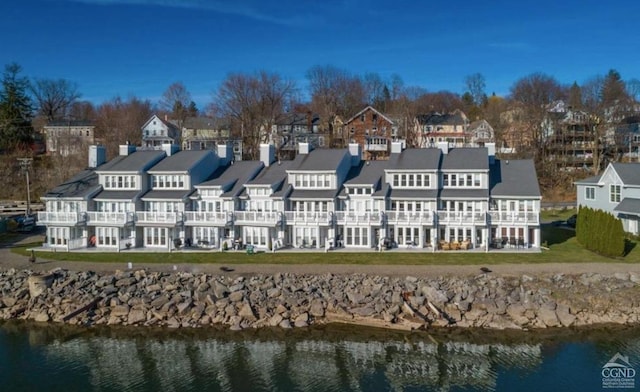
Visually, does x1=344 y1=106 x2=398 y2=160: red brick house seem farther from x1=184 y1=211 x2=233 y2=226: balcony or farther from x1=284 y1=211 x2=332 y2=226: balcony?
x1=184 y1=211 x2=233 y2=226: balcony

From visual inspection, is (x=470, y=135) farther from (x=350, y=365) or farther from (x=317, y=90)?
(x=350, y=365)

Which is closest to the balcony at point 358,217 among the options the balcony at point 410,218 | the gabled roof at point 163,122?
the balcony at point 410,218

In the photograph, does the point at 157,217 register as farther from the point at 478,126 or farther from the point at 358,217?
the point at 478,126

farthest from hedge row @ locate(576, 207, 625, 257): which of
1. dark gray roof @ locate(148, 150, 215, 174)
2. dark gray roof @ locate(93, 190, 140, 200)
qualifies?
dark gray roof @ locate(93, 190, 140, 200)

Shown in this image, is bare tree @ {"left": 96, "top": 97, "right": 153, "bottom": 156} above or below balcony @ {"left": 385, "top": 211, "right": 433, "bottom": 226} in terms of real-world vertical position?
above

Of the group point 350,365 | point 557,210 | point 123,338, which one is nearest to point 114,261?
point 123,338

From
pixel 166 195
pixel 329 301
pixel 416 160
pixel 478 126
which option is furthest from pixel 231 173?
pixel 478 126

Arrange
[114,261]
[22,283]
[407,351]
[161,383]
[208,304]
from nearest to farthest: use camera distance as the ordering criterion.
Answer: [161,383] < [407,351] < [208,304] < [22,283] < [114,261]
